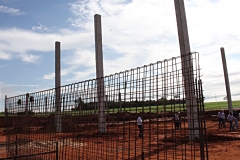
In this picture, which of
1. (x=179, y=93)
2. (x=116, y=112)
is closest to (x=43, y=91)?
(x=116, y=112)

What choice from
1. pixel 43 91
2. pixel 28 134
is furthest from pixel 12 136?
pixel 43 91

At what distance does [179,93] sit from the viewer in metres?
3.76

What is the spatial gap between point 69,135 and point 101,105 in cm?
185

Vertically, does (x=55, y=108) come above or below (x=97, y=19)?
below

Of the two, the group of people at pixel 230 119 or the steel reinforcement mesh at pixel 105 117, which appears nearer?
the steel reinforcement mesh at pixel 105 117

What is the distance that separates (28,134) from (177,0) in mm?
10099

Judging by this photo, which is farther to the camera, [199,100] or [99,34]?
[99,34]

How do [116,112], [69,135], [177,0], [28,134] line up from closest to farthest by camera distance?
[116,112]
[69,135]
[28,134]
[177,0]

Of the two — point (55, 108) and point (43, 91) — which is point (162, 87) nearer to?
point (55, 108)

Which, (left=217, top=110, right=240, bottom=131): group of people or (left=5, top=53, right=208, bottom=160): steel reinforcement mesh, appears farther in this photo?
(left=217, top=110, right=240, bottom=131): group of people

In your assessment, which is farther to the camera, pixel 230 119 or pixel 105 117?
pixel 230 119

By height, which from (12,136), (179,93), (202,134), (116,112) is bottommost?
(12,136)

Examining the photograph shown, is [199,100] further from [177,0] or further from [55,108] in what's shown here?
[177,0]

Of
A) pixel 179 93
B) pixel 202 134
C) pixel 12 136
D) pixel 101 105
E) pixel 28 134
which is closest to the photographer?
pixel 202 134
